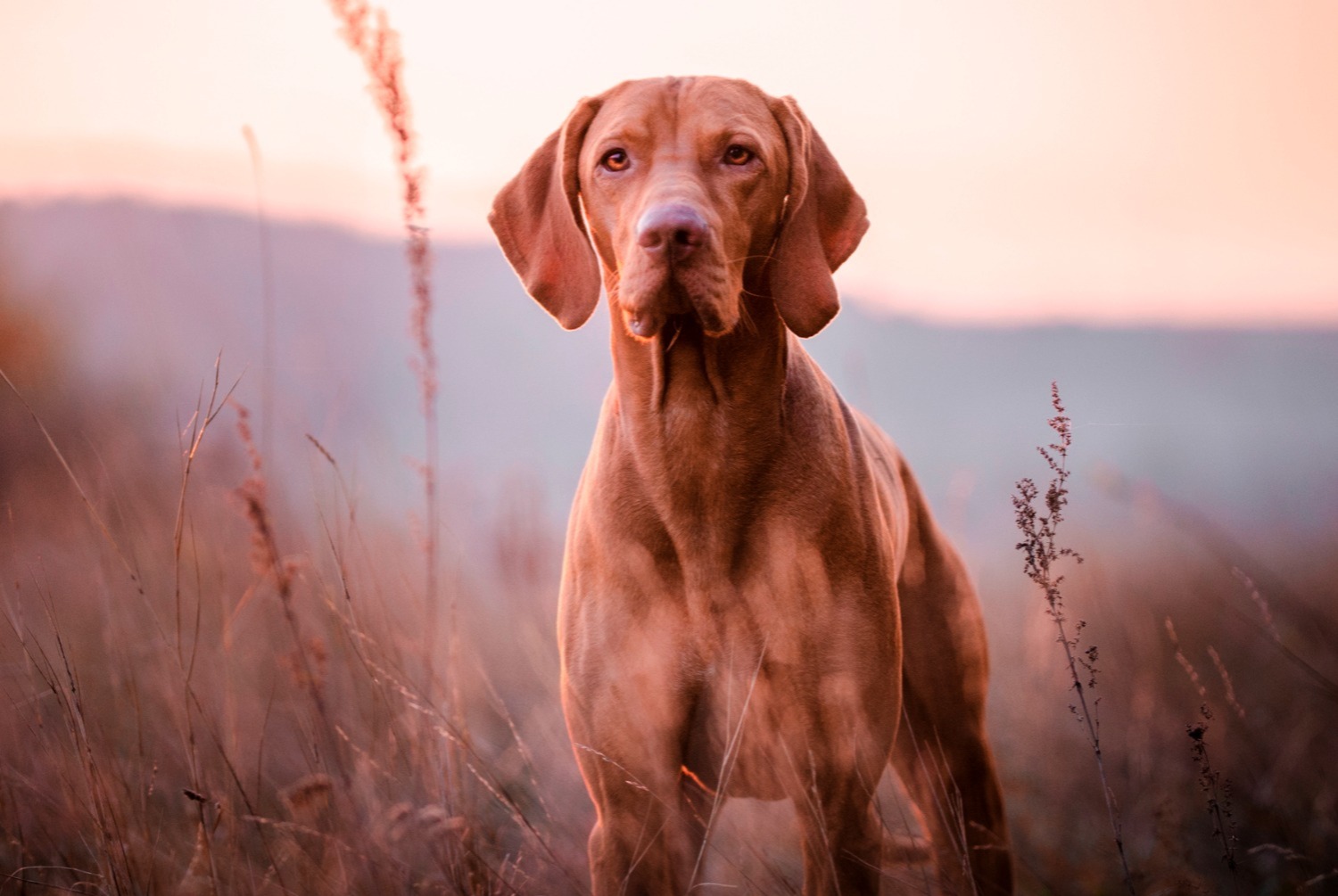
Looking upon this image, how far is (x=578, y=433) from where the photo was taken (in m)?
12.0

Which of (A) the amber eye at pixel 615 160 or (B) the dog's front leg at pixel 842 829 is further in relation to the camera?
(A) the amber eye at pixel 615 160

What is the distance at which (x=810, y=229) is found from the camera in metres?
2.96

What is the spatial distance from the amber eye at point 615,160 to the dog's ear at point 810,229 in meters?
0.48

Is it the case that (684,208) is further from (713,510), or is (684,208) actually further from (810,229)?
(713,510)

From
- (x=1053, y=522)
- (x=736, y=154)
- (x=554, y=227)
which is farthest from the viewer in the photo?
(x=554, y=227)

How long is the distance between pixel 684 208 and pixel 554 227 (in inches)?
25.1

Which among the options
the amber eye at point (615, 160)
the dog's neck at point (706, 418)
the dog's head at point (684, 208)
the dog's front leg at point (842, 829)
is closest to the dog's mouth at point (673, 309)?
the dog's head at point (684, 208)

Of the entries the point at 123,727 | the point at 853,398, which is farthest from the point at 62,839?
the point at 853,398

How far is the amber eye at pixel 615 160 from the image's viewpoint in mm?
2906

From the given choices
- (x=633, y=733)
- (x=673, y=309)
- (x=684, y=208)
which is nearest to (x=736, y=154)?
(x=684, y=208)

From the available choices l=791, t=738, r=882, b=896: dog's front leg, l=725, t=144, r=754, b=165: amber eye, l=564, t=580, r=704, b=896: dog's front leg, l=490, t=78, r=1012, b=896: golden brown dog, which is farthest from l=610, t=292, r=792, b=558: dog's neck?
l=791, t=738, r=882, b=896: dog's front leg

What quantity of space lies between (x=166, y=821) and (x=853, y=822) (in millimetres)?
2411

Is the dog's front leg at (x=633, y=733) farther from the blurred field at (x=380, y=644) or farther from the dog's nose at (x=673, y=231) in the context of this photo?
the dog's nose at (x=673, y=231)

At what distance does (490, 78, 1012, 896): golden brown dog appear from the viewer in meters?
2.77
